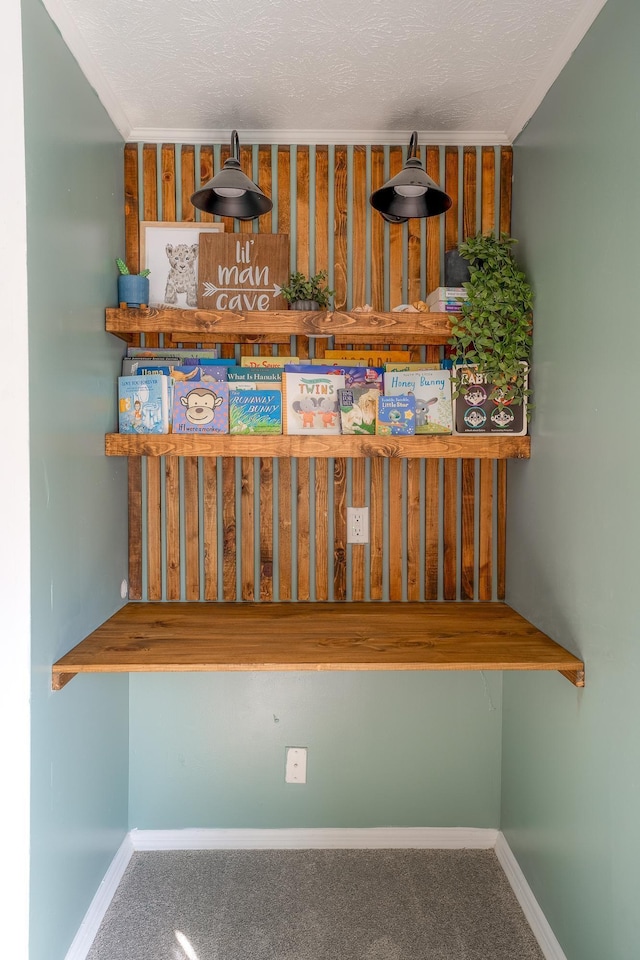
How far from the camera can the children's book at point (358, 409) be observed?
215 cm

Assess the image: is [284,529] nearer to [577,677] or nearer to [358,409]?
[358,409]

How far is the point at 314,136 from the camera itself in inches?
89.7

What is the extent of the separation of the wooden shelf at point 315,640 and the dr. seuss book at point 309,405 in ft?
2.23

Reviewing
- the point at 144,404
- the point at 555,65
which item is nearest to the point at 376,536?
the point at 144,404

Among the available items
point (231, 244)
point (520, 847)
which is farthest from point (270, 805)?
point (231, 244)

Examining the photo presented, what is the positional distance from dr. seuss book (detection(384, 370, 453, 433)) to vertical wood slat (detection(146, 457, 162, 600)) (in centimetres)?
102

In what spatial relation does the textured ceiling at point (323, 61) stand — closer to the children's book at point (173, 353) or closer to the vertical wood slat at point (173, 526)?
the children's book at point (173, 353)

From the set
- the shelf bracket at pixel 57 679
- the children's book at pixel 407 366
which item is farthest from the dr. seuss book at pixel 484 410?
the shelf bracket at pixel 57 679

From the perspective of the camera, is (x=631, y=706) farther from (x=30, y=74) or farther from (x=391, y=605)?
(x=30, y=74)

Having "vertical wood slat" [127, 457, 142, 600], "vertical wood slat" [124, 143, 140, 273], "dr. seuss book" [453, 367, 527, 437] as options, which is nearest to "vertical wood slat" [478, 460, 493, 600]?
"dr. seuss book" [453, 367, 527, 437]

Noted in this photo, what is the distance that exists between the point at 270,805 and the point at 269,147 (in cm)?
256

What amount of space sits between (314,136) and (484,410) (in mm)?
1227

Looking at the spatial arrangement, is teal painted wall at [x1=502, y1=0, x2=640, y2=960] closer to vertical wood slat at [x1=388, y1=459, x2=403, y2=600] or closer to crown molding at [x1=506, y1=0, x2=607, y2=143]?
crown molding at [x1=506, y1=0, x2=607, y2=143]

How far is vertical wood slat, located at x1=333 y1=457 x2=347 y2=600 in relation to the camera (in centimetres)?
237
